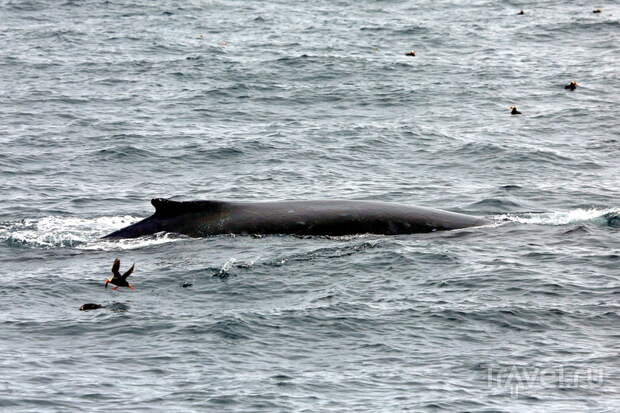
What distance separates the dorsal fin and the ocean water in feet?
2.24

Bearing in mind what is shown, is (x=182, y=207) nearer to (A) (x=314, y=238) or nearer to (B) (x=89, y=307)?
(A) (x=314, y=238)

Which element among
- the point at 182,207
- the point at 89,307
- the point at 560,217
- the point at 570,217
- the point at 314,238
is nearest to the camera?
the point at 89,307

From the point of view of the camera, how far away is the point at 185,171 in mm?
29141

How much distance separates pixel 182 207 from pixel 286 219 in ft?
6.35

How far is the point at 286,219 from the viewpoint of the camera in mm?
20578

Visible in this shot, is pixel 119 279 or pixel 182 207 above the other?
pixel 182 207

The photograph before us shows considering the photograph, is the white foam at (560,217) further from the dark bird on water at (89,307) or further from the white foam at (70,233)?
the dark bird on water at (89,307)

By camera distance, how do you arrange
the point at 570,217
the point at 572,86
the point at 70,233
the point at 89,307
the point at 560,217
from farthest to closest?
the point at 572,86 → the point at 560,217 → the point at 570,217 → the point at 70,233 → the point at 89,307

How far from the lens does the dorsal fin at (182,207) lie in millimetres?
20734

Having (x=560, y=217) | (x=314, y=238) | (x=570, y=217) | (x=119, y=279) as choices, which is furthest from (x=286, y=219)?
(x=570, y=217)

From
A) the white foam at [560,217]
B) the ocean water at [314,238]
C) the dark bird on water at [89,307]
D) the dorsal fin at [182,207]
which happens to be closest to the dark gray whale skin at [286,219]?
the dorsal fin at [182,207]

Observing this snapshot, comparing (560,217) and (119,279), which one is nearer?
(119,279)

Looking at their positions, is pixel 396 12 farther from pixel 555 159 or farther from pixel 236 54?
pixel 555 159

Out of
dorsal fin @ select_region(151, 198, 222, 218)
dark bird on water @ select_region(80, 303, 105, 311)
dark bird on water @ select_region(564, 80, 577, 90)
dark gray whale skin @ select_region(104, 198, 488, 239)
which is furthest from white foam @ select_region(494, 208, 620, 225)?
dark bird on water @ select_region(564, 80, 577, 90)
